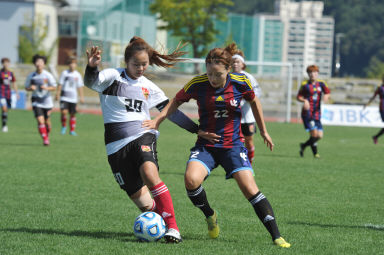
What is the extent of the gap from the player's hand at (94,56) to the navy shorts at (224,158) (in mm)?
1217

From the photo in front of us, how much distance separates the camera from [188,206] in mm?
7727

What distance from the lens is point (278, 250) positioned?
5328mm

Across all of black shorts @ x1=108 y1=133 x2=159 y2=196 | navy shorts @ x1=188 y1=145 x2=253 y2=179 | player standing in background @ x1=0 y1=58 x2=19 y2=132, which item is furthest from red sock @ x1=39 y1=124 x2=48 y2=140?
navy shorts @ x1=188 y1=145 x2=253 y2=179

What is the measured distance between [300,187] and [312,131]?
481 centimetres

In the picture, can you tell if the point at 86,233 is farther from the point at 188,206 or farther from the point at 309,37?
the point at 309,37

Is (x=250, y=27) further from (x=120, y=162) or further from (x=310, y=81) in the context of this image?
(x=120, y=162)

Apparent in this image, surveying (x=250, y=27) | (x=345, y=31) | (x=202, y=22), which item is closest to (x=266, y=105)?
(x=202, y=22)

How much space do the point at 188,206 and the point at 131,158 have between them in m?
2.18

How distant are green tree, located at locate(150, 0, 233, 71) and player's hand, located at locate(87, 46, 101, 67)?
38.6 metres

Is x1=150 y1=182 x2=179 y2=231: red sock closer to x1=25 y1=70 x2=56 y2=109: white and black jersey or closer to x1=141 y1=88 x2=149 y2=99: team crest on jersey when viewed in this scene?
x1=141 y1=88 x2=149 y2=99: team crest on jersey

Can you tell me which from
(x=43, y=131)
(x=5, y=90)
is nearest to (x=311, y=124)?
(x=43, y=131)

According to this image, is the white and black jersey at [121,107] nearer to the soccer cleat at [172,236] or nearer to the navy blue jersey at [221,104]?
the navy blue jersey at [221,104]

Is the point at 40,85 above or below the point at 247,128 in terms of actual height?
above

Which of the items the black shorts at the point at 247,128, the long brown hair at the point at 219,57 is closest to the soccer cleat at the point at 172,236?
the long brown hair at the point at 219,57
